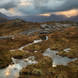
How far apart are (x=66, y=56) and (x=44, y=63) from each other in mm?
12973

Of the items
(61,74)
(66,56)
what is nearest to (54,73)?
(61,74)

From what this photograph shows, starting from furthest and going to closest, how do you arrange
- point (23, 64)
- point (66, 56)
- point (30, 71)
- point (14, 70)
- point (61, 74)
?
point (66, 56) < point (23, 64) < point (14, 70) < point (30, 71) < point (61, 74)

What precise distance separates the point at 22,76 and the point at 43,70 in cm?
581

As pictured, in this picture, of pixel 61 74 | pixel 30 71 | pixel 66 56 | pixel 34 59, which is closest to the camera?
pixel 61 74

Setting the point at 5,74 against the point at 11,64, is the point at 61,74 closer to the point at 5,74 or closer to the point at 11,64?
the point at 5,74

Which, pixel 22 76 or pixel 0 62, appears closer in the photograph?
pixel 22 76

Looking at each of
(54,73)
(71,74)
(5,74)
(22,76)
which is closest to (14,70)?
(5,74)

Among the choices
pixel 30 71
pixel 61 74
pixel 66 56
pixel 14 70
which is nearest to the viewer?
pixel 61 74

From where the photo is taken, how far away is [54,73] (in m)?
29.7

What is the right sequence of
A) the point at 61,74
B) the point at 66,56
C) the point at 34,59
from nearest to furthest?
the point at 61,74 < the point at 34,59 < the point at 66,56

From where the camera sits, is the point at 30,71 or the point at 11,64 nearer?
the point at 30,71

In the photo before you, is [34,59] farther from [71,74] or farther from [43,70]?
[71,74]

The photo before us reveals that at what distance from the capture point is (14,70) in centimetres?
3306

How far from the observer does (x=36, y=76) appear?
2897 cm
